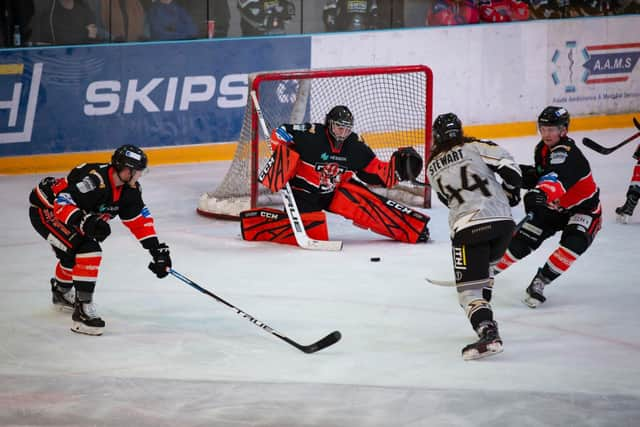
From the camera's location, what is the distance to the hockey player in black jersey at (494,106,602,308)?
5848 mm

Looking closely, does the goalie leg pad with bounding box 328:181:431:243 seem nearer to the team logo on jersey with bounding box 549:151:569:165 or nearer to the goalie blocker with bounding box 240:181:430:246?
the goalie blocker with bounding box 240:181:430:246

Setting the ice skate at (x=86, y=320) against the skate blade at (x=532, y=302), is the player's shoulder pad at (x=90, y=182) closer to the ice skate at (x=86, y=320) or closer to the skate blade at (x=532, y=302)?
the ice skate at (x=86, y=320)

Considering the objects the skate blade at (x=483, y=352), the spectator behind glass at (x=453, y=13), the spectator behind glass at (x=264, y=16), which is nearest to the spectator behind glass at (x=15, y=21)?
the spectator behind glass at (x=264, y=16)

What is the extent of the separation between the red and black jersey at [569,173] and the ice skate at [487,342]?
1.06 m

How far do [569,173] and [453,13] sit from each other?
5.78 meters

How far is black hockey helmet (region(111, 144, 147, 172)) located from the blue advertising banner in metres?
4.43

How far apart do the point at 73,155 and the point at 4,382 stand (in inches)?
202

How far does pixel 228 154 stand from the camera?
10.3 m

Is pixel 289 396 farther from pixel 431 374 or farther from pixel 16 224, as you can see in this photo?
pixel 16 224

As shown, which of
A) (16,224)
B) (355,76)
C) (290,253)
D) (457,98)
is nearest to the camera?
(290,253)

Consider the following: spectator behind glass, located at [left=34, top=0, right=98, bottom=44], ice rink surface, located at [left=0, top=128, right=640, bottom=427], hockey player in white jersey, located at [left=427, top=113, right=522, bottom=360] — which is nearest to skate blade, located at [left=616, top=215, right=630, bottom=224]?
ice rink surface, located at [left=0, top=128, right=640, bottom=427]

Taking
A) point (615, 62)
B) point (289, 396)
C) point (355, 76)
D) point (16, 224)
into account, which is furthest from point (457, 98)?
point (289, 396)

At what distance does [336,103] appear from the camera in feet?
29.7

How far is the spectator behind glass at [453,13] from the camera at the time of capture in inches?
443
